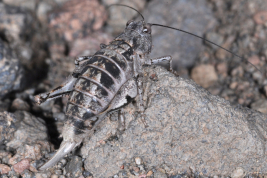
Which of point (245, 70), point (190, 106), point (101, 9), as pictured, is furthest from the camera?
point (101, 9)

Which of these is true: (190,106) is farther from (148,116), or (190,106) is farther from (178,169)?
(178,169)

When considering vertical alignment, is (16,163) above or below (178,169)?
below

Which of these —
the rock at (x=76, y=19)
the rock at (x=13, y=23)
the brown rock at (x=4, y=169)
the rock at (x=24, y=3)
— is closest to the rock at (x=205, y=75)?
the rock at (x=76, y=19)

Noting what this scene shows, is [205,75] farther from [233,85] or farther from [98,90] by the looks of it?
[98,90]

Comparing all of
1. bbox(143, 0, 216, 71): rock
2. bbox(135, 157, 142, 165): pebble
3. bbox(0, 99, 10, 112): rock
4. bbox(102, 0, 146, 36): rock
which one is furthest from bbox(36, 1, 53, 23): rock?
bbox(135, 157, 142, 165): pebble

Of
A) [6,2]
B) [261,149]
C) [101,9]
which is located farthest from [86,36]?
[261,149]

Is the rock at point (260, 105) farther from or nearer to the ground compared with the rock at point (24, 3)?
nearer to the ground

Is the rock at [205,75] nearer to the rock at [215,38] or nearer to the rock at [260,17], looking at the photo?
the rock at [215,38]
